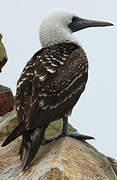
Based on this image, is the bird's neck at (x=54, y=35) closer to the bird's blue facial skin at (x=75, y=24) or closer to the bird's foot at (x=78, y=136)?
the bird's blue facial skin at (x=75, y=24)

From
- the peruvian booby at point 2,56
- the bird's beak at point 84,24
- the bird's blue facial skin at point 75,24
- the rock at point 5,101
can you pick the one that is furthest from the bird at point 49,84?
the peruvian booby at point 2,56

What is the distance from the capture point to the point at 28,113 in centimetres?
689

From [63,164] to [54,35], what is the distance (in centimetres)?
258

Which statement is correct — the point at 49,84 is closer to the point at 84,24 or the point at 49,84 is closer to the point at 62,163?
the point at 62,163

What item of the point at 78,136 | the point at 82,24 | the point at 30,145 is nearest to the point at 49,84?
the point at 30,145

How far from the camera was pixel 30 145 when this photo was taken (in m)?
6.78

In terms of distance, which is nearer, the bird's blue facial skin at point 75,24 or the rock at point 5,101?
the bird's blue facial skin at point 75,24

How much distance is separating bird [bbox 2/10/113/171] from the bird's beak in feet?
0.68

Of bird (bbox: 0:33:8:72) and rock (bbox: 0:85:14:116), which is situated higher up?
bird (bbox: 0:33:8:72)

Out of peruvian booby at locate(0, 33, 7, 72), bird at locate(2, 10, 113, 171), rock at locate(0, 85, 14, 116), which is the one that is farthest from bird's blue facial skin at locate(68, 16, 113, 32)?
peruvian booby at locate(0, 33, 7, 72)

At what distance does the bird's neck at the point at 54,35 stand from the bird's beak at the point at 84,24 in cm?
45

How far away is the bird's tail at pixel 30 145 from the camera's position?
677 centimetres

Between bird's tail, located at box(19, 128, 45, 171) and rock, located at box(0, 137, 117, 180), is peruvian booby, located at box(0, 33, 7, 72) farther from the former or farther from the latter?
bird's tail, located at box(19, 128, 45, 171)

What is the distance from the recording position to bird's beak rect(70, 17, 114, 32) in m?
8.60
